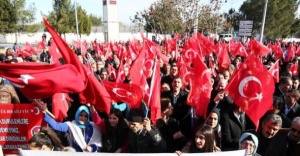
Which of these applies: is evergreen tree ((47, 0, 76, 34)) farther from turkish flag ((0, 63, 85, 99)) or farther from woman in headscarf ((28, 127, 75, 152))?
woman in headscarf ((28, 127, 75, 152))

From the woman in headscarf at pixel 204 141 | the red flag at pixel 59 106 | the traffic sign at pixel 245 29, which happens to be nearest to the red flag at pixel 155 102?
the woman in headscarf at pixel 204 141

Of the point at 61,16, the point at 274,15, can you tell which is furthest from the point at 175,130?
the point at 274,15

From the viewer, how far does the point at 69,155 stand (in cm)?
318

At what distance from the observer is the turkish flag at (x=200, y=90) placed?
4.87 metres

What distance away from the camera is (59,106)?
4902 mm

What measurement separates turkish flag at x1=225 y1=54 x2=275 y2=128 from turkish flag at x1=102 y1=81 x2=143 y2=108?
1.29m

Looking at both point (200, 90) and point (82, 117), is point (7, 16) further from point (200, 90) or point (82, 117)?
point (82, 117)

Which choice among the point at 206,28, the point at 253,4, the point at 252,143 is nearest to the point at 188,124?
the point at 252,143

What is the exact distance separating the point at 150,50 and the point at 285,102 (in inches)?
153

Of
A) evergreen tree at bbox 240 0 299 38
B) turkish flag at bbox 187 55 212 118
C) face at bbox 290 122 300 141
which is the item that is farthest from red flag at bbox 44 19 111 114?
evergreen tree at bbox 240 0 299 38

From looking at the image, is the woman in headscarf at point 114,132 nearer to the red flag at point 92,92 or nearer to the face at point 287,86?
the red flag at point 92,92

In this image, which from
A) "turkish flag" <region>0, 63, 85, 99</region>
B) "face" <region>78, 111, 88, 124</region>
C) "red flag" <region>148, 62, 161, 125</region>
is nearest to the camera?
"turkish flag" <region>0, 63, 85, 99</region>

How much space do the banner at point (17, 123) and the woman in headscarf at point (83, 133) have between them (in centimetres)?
36

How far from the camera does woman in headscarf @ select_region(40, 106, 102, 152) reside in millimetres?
4219
